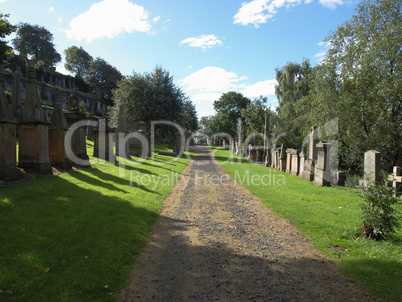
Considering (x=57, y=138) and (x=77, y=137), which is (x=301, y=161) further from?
(x=57, y=138)

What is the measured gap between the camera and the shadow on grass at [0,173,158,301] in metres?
3.20

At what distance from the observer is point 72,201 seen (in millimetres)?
6402

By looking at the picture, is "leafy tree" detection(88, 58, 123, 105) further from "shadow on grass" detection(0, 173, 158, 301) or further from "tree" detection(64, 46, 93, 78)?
"shadow on grass" detection(0, 173, 158, 301)

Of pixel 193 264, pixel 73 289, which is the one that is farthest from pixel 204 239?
pixel 73 289

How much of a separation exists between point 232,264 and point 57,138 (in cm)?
878

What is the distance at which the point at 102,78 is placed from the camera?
70.4 meters

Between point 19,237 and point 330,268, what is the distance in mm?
4905

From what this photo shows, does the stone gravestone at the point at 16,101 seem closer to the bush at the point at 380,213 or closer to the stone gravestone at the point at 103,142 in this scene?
the stone gravestone at the point at 103,142

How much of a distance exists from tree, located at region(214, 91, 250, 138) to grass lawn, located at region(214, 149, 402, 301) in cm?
4619

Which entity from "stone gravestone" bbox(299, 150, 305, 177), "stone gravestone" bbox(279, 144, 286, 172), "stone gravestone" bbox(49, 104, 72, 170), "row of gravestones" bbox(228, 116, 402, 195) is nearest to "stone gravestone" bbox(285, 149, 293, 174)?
"row of gravestones" bbox(228, 116, 402, 195)

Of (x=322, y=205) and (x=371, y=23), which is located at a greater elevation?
(x=371, y=23)

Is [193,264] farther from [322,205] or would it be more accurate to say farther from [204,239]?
[322,205]

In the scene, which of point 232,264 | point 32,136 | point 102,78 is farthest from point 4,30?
point 102,78

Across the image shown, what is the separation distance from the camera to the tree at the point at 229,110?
57.5 m
